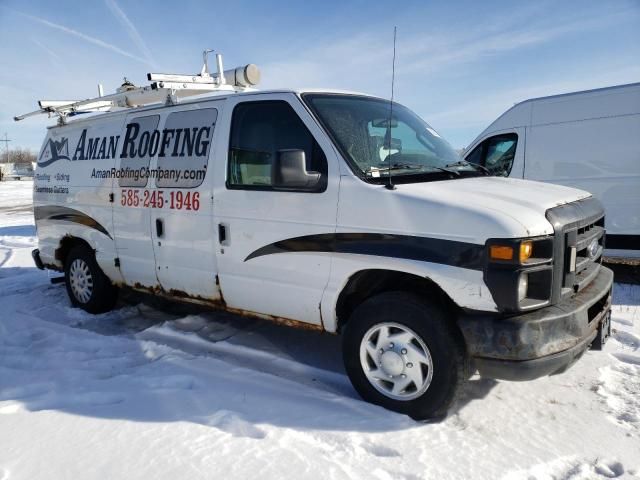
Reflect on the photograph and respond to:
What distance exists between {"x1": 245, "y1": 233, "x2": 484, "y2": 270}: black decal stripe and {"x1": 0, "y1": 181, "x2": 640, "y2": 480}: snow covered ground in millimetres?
1031

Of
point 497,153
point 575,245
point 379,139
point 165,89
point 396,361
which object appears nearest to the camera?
point 575,245

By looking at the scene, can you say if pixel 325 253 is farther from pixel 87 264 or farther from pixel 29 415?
pixel 87 264

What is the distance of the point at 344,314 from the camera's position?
11.4 feet

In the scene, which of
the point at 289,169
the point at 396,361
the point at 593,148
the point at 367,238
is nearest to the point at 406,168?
the point at 367,238

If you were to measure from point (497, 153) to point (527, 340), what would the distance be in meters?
5.73

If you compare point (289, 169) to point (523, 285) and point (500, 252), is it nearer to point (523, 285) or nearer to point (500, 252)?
point (500, 252)

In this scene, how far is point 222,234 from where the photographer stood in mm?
3932

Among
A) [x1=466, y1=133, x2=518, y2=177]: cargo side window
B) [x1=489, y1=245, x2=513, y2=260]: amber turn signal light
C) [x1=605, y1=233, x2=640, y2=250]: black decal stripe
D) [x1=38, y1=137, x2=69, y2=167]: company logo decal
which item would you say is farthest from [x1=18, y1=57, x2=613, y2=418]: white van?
[x1=466, y1=133, x2=518, y2=177]: cargo side window

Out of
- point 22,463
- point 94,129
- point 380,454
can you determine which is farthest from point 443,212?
point 94,129

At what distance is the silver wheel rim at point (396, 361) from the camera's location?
3021 millimetres

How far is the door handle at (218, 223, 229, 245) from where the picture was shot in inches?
154

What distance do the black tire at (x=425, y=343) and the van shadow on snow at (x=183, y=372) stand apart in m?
0.12

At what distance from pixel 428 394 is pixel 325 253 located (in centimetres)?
115

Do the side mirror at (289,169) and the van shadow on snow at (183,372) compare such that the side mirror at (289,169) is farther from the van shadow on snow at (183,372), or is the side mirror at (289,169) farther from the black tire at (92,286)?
the black tire at (92,286)
